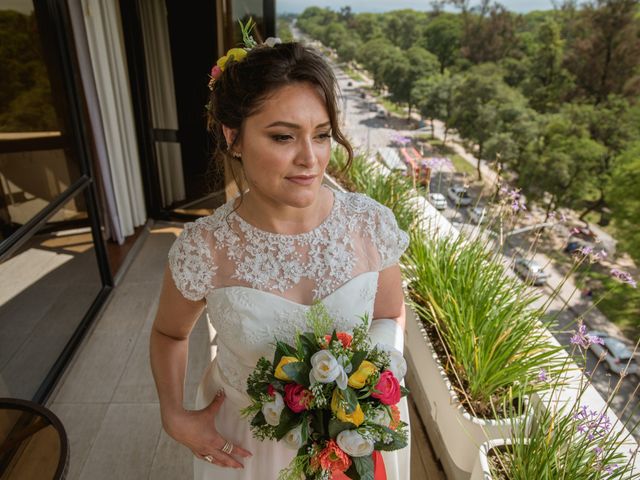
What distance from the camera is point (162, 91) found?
439 centimetres

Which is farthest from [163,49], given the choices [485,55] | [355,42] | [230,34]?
[355,42]

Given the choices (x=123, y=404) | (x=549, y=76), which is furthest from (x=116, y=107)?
(x=549, y=76)

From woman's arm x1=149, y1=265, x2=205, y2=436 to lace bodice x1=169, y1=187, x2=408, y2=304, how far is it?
7 cm

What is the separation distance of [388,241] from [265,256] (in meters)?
0.36

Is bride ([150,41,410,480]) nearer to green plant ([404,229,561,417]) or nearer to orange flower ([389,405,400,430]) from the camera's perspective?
orange flower ([389,405,400,430])

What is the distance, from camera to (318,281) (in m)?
1.19

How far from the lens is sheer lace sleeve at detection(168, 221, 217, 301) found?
115 centimetres

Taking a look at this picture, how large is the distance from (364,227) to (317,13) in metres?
61.3

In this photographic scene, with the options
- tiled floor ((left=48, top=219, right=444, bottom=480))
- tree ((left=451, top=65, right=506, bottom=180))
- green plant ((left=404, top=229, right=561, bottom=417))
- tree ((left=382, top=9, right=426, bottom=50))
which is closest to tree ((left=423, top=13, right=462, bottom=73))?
tree ((left=382, top=9, right=426, bottom=50))

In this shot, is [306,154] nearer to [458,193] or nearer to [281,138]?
[281,138]

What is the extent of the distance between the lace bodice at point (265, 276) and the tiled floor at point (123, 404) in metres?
1.24

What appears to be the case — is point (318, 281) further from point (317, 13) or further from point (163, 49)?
point (317, 13)

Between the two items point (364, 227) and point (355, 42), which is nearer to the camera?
point (364, 227)

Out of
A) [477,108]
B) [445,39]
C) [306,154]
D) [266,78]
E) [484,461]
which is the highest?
[266,78]
